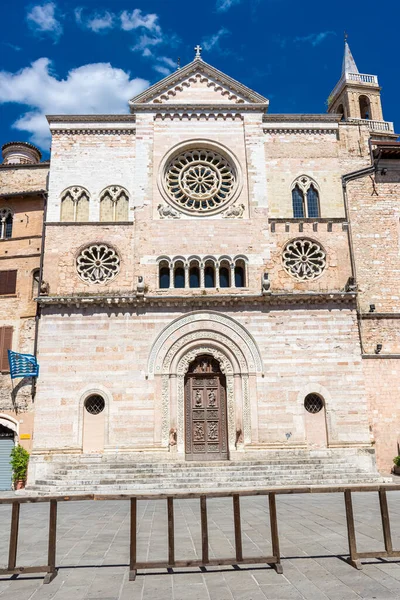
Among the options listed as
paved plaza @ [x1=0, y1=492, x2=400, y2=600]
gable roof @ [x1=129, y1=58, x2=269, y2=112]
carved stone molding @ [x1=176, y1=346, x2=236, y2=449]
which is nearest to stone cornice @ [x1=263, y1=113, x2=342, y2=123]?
gable roof @ [x1=129, y1=58, x2=269, y2=112]

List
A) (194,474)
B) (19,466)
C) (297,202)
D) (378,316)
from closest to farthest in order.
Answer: (194,474) → (19,466) → (378,316) → (297,202)

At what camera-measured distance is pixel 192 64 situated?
26781 millimetres

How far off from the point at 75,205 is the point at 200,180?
6.37 metres

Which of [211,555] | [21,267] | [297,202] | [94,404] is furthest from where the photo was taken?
[297,202]

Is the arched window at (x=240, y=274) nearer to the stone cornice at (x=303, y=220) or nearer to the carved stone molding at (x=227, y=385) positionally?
the stone cornice at (x=303, y=220)

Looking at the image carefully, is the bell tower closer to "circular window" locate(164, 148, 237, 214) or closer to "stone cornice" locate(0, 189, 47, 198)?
"circular window" locate(164, 148, 237, 214)

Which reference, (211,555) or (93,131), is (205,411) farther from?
(93,131)

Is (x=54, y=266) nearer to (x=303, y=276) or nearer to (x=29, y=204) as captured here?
(x=29, y=204)

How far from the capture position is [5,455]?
2278cm

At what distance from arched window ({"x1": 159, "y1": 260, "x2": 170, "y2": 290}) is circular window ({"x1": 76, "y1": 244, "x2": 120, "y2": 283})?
2.03 metres

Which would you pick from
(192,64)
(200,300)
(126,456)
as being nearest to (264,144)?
(192,64)

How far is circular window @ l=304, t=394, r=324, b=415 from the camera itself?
22438 millimetres

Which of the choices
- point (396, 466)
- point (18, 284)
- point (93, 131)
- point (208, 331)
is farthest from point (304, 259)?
point (18, 284)

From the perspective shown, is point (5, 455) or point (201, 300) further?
point (201, 300)
